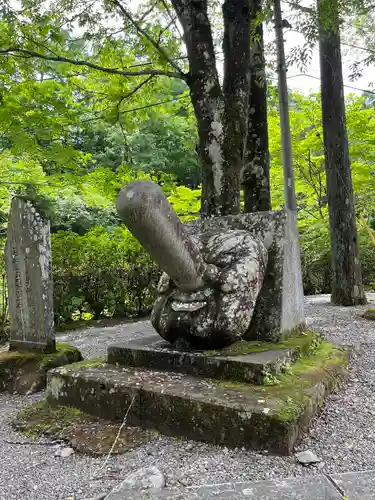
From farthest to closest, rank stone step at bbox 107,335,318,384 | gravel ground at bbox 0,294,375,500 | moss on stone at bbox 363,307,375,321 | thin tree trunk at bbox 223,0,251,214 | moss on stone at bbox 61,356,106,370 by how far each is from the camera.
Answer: moss on stone at bbox 363,307,375,321 < thin tree trunk at bbox 223,0,251,214 < moss on stone at bbox 61,356,106,370 < stone step at bbox 107,335,318,384 < gravel ground at bbox 0,294,375,500

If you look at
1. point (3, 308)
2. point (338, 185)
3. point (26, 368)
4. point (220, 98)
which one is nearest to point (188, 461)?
point (26, 368)

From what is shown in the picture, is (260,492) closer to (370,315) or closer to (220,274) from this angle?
(220,274)

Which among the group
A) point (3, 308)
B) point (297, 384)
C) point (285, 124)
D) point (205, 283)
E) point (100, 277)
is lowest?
point (297, 384)

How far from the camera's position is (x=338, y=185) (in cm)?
752

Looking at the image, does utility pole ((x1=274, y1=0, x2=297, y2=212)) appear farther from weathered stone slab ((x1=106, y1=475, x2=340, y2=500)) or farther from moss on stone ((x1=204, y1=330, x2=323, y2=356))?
weathered stone slab ((x1=106, y1=475, x2=340, y2=500))

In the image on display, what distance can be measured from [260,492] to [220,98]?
4.19 metres

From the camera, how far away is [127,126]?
8031 millimetres

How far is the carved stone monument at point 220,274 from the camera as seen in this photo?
2.47 metres

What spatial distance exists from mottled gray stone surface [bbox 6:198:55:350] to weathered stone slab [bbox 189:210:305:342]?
6.21 ft

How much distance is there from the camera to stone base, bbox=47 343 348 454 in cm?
214

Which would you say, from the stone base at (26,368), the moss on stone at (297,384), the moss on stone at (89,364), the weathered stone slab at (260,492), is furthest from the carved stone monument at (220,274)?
the stone base at (26,368)

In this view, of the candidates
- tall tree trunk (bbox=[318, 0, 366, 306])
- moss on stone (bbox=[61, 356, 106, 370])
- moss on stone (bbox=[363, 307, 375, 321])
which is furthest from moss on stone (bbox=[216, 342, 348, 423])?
tall tree trunk (bbox=[318, 0, 366, 306])

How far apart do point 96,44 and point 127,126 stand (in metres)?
1.72

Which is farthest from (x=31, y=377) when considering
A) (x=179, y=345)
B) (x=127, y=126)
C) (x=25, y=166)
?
(x=25, y=166)
